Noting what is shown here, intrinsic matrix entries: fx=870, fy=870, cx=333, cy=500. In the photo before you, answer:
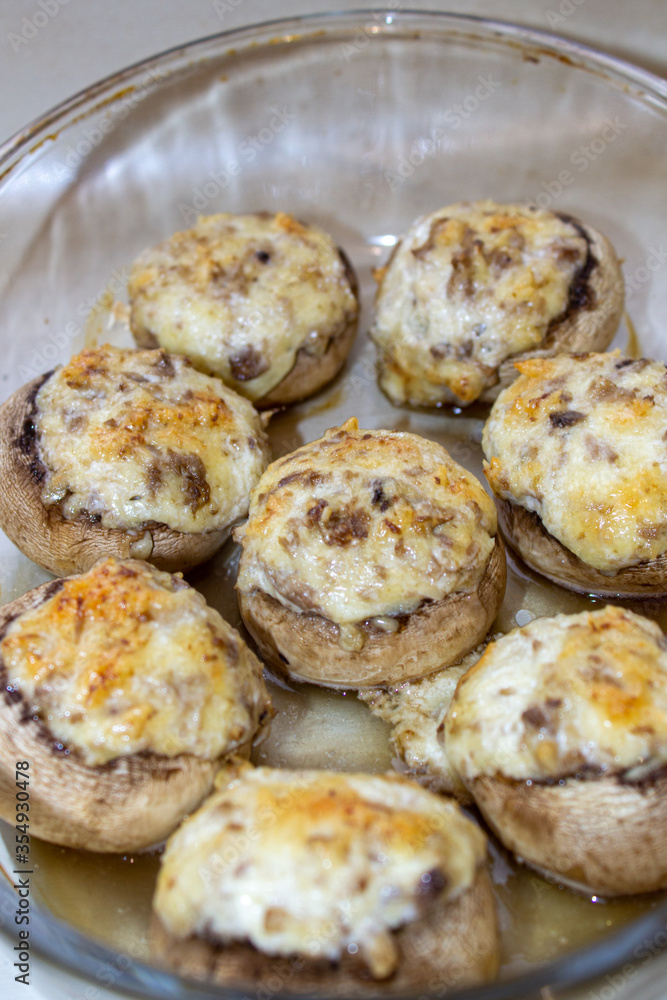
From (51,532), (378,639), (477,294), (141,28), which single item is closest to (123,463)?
(51,532)

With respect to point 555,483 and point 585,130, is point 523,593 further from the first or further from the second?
point 585,130

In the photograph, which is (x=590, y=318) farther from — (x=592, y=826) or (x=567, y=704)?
(x=592, y=826)

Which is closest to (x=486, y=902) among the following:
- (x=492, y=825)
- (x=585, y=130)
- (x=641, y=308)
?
(x=492, y=825)

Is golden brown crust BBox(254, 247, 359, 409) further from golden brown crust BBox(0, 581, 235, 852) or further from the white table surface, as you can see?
the white table surface

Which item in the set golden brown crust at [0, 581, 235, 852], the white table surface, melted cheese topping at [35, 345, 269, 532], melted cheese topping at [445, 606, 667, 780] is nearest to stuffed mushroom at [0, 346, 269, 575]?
melted cheese topping at [35, 345, 269, 532]

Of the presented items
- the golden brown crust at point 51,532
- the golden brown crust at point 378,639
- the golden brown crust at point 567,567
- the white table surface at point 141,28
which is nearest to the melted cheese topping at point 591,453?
the golden brown crust at point 567,567

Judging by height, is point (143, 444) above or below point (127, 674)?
above

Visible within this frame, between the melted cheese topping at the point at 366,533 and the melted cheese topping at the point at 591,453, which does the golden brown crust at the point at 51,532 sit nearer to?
the melted cheese topping at the point at 366,533
